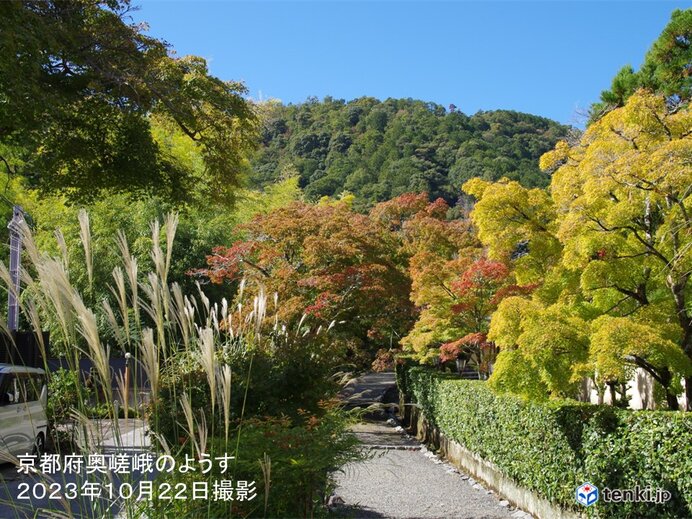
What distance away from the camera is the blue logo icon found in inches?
218

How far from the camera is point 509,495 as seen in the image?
7.73m

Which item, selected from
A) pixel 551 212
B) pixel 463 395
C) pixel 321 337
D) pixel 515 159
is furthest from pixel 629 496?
pixel 515 159

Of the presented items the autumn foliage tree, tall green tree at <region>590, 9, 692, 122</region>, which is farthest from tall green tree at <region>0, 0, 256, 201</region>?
tall green tree at <region>590, 9, 692, 122</region>

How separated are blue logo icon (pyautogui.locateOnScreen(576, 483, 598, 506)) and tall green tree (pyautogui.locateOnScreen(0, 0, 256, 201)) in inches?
232

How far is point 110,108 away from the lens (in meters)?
7.88

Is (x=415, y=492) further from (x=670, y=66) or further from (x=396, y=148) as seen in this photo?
(x=396, y=148)

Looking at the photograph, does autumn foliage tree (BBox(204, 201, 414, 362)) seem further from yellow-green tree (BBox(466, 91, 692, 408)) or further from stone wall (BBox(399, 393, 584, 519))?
yellow-green tree (BBox(466, 91, 692, 408))

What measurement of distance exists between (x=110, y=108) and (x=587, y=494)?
6.69 meters

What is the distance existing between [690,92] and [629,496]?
7.07 meters

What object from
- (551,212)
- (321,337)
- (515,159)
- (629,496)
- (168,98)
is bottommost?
(629,496)

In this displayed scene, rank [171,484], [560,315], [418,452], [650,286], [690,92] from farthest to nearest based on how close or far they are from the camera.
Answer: [418,452], [690,92], [650,286], [560,315], [171,484]

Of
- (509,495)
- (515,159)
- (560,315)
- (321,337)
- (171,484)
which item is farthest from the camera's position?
(515,159)

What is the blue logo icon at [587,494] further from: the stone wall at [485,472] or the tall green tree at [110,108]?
the tall green tree at [110,108]

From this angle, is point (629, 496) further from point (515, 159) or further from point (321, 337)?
point (515, 159)
